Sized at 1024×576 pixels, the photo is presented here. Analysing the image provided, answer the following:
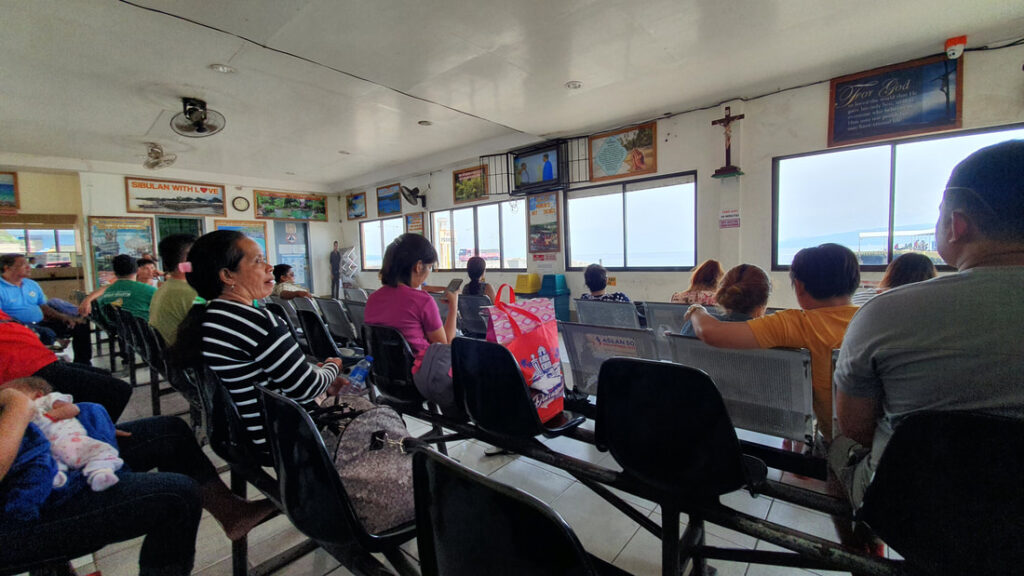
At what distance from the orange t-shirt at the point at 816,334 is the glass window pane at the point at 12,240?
1179cm

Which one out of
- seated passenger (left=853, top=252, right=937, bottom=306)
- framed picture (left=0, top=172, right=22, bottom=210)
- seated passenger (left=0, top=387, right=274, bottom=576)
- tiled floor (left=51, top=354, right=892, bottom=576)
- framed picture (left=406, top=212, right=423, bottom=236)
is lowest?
tiled floor (left=51, top=354, right=892, bottom=576)

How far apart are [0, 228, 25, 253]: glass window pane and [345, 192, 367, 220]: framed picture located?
5784mm

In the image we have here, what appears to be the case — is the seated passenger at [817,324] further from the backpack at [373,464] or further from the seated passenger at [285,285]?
the seated passenger at [285,285]

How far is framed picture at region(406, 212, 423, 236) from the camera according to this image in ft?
28.0

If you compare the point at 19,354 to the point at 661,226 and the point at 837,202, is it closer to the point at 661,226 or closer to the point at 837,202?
the point at 661,226

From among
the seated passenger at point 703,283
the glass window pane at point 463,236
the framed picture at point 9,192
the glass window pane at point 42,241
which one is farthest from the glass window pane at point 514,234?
the glass window pane at point 42,241

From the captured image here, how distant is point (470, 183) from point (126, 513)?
6974 mm

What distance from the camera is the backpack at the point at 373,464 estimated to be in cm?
106

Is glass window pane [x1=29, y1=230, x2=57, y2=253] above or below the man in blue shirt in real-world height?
above

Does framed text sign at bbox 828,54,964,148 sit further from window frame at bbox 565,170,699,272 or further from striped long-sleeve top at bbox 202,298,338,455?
striped long-sleeve top at bbox 202,298,338,455

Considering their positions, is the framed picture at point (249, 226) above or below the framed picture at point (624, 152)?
below

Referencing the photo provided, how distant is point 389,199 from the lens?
9086 millimetres

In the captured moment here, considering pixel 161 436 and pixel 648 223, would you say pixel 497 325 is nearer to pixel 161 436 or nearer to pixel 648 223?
pixel 161 436

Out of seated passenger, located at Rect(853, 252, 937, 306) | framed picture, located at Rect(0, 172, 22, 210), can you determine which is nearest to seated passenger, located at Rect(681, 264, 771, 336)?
seated passenger, located at Rect(853, 252, 937, 306)
